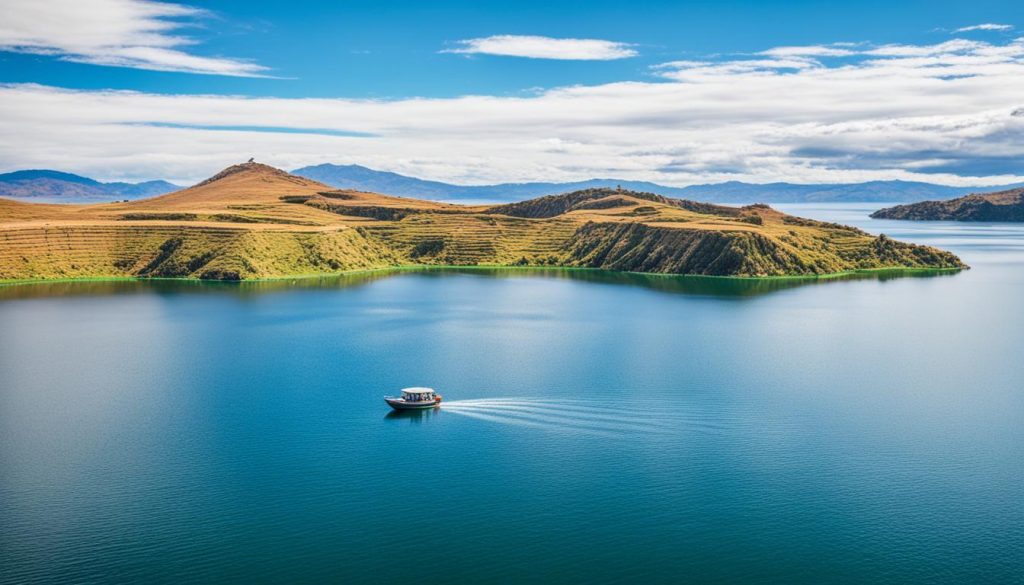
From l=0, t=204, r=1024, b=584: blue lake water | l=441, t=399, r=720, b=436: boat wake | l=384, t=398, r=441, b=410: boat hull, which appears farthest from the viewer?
l=384, t=398, r=441, b=410: boat hull

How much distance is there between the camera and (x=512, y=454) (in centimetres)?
6838

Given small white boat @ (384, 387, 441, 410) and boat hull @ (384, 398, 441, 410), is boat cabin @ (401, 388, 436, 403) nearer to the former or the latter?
small white boat @ (384, 387, 441, 410)

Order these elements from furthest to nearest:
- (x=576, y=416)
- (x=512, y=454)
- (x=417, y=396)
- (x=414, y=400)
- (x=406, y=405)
Answer: (x=417, y=396) → (x=414, y=400) → (x=406, y=405) → (x=576, y=416) → (x=512, y=454)

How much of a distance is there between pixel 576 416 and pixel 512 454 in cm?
1188

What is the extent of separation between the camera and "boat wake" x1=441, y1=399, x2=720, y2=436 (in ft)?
245

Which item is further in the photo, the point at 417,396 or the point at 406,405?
the point at 417,396

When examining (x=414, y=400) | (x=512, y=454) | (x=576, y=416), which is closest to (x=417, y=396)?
(x=414, y=400)

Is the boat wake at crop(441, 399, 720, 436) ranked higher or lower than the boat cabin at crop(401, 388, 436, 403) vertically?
lower

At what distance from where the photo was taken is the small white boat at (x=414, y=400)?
8094cm

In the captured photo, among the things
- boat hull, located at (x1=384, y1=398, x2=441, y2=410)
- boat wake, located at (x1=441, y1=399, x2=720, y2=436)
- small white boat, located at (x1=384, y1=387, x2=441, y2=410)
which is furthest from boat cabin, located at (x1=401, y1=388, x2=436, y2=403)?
boat wake, located at (x1=441, y1=399, x2=720, y2=436)

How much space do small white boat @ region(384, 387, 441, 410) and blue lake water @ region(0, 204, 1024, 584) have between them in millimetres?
2047

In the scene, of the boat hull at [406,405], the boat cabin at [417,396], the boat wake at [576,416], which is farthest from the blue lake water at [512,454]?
the boat cabin at [417,396]

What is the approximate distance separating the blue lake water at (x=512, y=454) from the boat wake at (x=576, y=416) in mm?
429

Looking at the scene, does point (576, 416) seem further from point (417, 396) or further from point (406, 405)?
point (406, 405)
